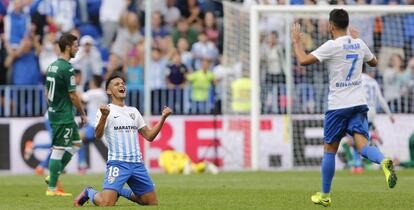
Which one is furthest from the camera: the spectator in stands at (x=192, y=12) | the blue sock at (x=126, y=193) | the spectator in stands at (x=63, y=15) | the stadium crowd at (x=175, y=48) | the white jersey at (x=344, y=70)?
the spectator in stands at (x=192, y=12)

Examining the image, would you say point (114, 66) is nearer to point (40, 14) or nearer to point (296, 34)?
point (40, 14)

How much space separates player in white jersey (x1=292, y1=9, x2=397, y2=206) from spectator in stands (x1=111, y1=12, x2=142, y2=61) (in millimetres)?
15050

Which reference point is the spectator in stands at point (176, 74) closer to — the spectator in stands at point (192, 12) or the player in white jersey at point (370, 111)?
the spectator in stands at point (192, 12)

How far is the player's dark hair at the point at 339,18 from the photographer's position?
13.3 metres

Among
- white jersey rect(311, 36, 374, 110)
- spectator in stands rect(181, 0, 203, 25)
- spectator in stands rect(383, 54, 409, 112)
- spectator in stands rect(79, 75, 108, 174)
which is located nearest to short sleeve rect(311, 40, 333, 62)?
white jersey rect(311, 36, 374, 110)

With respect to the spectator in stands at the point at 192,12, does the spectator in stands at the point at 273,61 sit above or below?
below

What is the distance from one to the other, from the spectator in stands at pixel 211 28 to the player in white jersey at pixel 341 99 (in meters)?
15.1

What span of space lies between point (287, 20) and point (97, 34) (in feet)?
16.3

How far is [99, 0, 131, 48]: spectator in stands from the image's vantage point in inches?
1117

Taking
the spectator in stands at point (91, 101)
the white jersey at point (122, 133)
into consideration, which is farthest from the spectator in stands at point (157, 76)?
the white jersey at point (122, 133)

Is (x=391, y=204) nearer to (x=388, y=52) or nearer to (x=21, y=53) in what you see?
(x=388, y=52)

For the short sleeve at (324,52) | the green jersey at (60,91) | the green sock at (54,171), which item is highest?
the short sleeve at (324,52)

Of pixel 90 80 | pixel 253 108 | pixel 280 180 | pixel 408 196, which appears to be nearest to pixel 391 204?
pixel 408 196

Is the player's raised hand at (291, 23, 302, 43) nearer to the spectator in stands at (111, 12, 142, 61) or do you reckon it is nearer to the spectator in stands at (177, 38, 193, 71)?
the spectator in stands at (177, 38, 193, 71)
